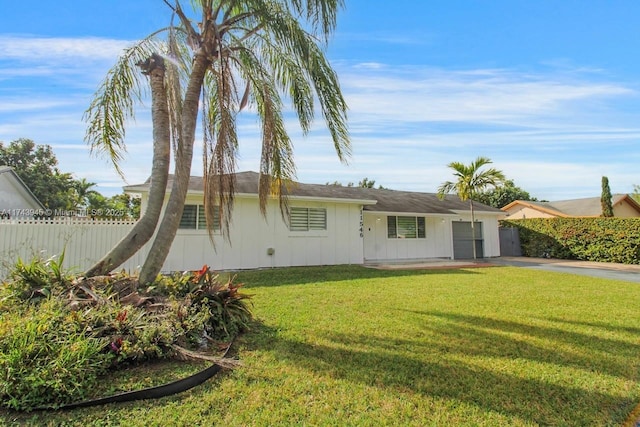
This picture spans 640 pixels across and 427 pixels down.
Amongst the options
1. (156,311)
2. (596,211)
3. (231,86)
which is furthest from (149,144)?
(596,211)

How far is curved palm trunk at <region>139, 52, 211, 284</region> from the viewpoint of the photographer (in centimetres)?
526

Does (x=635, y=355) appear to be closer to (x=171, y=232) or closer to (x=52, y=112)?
(x=171, y=232)

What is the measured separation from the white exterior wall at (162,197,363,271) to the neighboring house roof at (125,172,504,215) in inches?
19.1

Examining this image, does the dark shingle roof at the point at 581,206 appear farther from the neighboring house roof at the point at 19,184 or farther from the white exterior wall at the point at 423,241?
the neighboring house roof at the point at 19,184

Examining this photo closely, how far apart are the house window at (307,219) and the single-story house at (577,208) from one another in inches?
785

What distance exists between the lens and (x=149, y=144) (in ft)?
21.3

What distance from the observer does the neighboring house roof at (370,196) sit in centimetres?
1246

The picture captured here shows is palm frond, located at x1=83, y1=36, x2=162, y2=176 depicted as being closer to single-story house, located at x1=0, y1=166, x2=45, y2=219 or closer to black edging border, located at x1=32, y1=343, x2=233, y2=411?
black edging border, located at x1=32, y1=343, x2=233, y2=411

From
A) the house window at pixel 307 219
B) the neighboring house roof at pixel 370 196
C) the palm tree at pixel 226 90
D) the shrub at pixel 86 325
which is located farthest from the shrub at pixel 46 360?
the house window at pixel 307 219

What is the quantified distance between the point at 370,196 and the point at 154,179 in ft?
42.4

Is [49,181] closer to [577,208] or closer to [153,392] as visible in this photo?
[153,392]

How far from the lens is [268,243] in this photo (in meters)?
12.6

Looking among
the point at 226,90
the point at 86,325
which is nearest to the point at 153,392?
the point at 86,325

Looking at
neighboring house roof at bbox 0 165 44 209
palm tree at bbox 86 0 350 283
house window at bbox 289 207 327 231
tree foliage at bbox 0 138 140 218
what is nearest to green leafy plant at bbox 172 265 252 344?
palm tree at bbox 86 0 350 283
